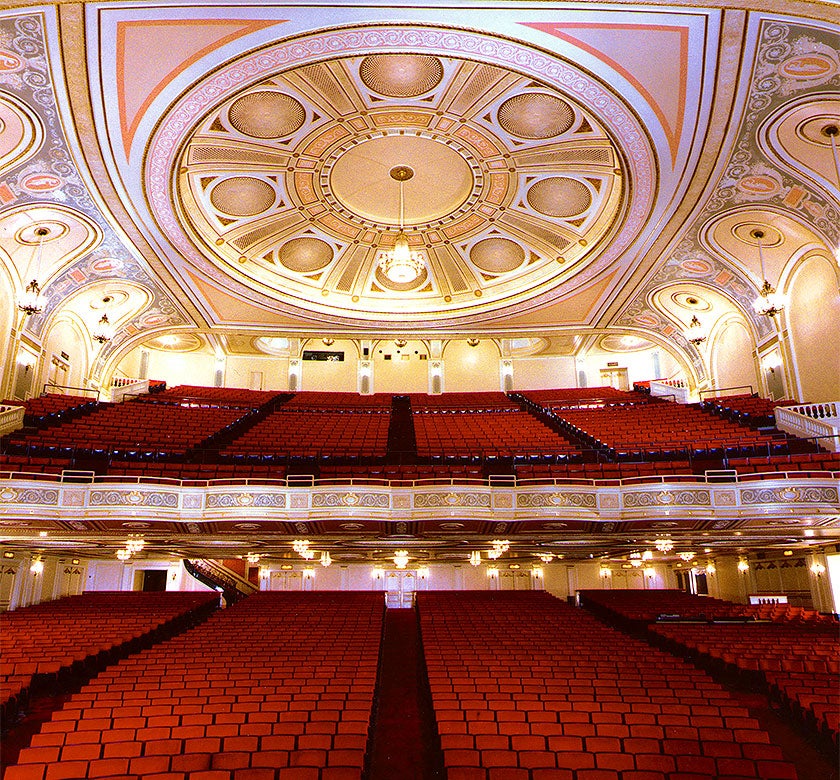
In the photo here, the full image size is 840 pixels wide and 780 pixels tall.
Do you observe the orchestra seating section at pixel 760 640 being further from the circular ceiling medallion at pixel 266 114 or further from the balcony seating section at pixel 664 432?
the circular ceiling medallion at pixel 266 114

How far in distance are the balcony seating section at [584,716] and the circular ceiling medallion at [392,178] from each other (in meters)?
8.38

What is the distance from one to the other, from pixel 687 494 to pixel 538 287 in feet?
27.2

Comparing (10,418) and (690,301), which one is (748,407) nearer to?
(690,301)

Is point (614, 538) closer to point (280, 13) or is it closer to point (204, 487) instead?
point (204, 487)

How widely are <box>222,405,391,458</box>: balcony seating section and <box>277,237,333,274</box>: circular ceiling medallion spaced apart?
4.27 metres

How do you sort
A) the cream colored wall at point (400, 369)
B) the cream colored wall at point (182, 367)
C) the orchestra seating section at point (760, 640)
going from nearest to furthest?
the orchestra seating section at point (760, 640) < the cream colored wall at point (182, 367) < the cream colored wall at point (400, 369)

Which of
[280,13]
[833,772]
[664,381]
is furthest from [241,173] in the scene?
[664,381]

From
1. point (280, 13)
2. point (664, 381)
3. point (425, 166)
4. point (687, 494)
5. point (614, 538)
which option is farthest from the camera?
point (664, 381)

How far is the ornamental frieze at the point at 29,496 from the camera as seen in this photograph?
923cm

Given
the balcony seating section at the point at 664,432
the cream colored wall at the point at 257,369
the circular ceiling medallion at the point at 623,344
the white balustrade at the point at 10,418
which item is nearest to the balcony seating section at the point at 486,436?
the balcony seating section at the point at 664,432

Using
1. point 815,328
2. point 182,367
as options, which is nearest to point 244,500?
point 815,328

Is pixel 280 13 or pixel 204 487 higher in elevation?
pixel 280 13

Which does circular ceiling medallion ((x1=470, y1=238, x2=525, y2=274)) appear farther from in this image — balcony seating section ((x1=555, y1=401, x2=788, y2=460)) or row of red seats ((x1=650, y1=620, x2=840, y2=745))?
row of red seats ((x1=650, y1=620, x2=840, y2=745))

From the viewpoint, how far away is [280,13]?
7.87 meters
